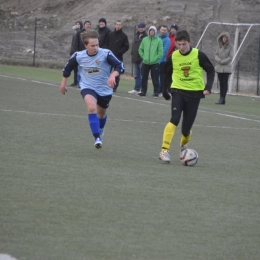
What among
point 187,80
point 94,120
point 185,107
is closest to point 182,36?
point 187,80

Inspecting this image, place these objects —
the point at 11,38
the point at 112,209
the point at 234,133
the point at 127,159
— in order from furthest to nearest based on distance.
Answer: the point at 11,38, the point at 234,133, the point at 127,159, the point at 112,209

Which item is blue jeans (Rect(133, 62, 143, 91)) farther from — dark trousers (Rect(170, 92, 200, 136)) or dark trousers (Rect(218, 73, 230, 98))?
dark trousers (Rect(170, 92, 200, 136))

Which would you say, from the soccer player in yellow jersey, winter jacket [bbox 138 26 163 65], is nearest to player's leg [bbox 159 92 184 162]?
the soccer player in yellow jersey

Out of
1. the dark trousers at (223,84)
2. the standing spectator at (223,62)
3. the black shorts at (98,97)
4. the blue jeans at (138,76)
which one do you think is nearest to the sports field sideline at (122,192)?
the black shorts at (98,97)

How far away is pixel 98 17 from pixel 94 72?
33505mm

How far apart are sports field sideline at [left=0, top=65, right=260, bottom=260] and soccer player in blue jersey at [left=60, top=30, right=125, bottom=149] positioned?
48 centimetres

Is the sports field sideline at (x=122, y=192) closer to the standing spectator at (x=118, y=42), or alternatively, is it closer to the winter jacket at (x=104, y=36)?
the standing spectator at (x=118, y=42)

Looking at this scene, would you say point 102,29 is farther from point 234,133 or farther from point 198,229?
point 198,229

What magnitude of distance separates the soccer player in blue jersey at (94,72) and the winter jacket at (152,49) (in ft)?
33.3

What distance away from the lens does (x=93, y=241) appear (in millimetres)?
6320

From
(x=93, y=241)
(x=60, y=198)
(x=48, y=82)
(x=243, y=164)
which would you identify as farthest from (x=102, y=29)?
(x=93, y=241)

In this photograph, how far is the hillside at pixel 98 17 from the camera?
4028cm

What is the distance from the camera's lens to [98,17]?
44.9m

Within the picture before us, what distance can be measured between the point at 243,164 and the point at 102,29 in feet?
40.7
